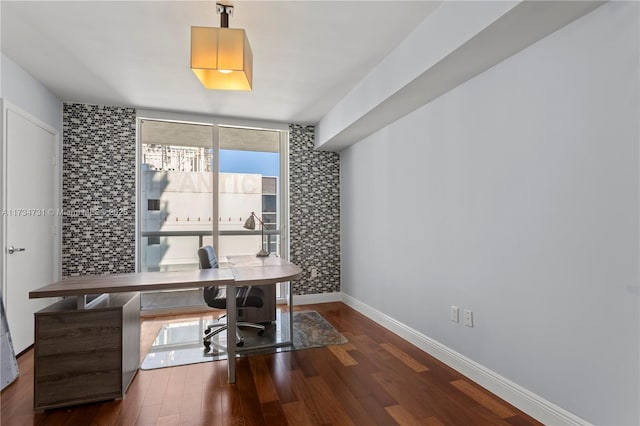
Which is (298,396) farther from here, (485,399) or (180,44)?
(180,44)

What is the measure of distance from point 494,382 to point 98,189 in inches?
176

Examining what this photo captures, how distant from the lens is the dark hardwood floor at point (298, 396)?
79.7 inches

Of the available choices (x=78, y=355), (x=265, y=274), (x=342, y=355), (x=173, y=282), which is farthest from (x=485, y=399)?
(x=78, y=355)

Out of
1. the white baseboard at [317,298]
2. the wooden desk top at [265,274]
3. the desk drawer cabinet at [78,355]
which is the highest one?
the wooden desk top at [265,274]

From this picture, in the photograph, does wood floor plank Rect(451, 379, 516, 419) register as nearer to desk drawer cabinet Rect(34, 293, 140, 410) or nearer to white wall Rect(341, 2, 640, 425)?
white wall Rect(341, 2, 640, 425)

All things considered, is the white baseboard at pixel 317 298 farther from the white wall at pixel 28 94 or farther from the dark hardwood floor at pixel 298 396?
the white wall at pixel 28 94

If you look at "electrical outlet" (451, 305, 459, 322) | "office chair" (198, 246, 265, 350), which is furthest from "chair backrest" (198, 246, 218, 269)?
"electrical outlet" (451, 305, 459, 322)

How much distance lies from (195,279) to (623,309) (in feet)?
8.33

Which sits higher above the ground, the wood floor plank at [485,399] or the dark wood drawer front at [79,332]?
the dark wood drawer front at [79,332]

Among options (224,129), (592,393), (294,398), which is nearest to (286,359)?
(294,398)

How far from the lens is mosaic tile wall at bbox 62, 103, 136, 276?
3877mm

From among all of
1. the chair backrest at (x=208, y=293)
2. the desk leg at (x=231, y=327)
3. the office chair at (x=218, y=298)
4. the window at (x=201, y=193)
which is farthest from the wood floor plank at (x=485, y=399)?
the window at (x=201, y=193)

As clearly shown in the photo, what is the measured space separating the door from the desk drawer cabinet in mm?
1086

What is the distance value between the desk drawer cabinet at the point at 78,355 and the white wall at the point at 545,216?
8.16 feet
